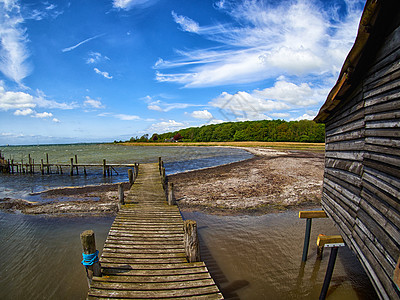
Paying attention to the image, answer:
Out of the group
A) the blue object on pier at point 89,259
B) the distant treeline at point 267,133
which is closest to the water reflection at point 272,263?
the blue object on pier at point 89,259

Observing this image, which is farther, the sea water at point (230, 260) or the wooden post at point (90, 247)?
the sea water at point (230, 260)

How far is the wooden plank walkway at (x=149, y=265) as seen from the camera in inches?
174

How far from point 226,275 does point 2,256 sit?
8.68m

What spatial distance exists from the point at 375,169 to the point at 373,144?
17.8 inches

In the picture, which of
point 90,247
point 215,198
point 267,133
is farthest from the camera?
point 267,133

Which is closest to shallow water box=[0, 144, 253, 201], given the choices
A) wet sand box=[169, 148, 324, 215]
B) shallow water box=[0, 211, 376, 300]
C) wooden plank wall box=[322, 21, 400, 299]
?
shallow water box=[0, 211, 376, 300]

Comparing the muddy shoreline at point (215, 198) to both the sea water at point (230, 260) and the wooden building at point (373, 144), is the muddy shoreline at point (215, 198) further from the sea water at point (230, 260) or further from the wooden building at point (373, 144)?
the wooden building at point (373, 144)

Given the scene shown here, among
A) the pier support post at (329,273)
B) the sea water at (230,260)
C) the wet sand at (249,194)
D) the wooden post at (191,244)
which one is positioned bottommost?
the sea water at (230,260)

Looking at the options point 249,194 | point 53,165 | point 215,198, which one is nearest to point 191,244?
point 215,198

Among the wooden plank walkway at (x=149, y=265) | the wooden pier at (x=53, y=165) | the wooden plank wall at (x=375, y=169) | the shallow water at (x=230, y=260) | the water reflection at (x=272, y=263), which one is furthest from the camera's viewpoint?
the wooden pier at (x=53, y=165)

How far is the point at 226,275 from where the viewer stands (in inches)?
257

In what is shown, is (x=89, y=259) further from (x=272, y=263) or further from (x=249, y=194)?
(x=249, y=194)

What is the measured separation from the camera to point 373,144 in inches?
146

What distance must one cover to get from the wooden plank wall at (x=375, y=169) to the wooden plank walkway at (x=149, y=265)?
2998mm
